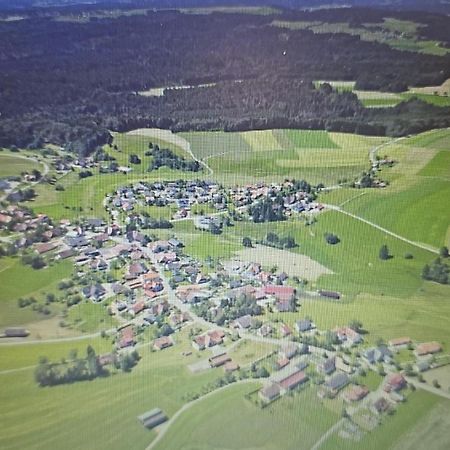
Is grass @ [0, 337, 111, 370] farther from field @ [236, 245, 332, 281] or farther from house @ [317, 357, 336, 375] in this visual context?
house @ [317, 357, 336, 375]

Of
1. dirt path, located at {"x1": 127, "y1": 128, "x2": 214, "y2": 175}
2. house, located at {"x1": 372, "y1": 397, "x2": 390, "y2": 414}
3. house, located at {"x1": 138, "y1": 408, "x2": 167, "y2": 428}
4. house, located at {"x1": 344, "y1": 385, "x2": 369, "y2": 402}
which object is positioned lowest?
house, located at {"x1": 138, "y1": 408, "x2": 167, "y2": 428}

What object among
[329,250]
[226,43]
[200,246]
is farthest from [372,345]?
[226,43]

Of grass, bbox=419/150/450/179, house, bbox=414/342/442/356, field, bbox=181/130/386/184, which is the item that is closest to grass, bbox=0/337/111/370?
field, bbox=181/130/386/184

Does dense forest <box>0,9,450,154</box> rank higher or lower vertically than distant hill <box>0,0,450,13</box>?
lower

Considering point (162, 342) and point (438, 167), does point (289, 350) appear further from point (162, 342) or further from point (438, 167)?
point (438, 167)

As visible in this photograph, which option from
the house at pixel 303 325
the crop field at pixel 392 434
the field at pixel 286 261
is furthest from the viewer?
the field at pixel 286 261

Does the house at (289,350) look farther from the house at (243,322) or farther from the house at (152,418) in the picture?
the house at (152,418)

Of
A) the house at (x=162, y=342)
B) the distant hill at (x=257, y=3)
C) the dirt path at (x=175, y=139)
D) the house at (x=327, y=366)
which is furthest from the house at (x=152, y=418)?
the distant hill at (x=257, y=3)
